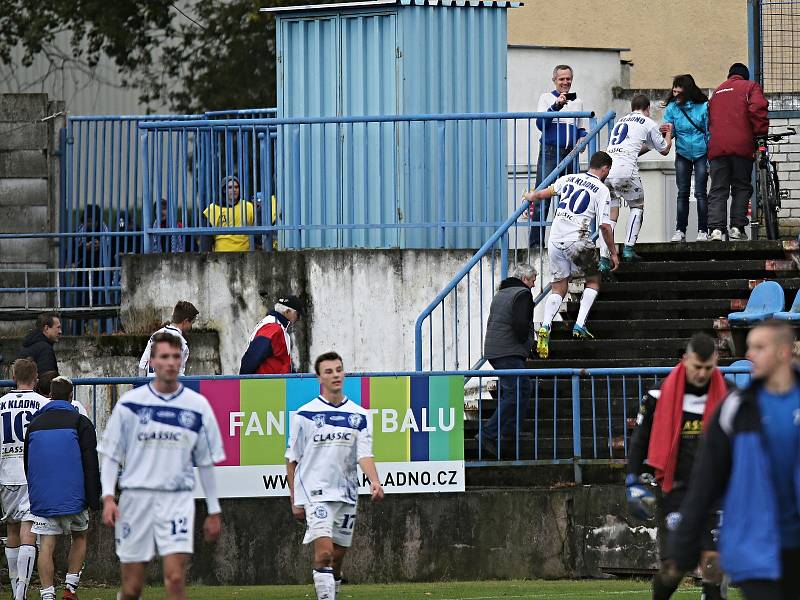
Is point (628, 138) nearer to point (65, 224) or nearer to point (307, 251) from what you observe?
point (307, 251)

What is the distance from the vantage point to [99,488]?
13523 mm

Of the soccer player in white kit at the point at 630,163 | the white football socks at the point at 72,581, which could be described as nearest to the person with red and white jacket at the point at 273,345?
the white football socks at the point at 72,581

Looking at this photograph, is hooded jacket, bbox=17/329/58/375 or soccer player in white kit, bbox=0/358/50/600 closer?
soccer player in white kit, bbox=0/358/50/600

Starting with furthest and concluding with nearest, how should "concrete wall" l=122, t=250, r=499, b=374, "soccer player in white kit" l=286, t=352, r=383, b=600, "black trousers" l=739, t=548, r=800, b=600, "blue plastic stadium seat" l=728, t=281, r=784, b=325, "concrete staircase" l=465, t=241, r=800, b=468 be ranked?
"concrete wall" l=122, t=250, r=499, b=374 < "blue plastic stadium seat" l=728, t=281, r=784, b=325 < "concrete staircase" l=465, t=241, r=800, b=468 < "soccer player in white kit" l=286, t=352, r=383, b=600 < "black trousers" l=739, t=548, r=800, b=600

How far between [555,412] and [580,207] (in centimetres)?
246

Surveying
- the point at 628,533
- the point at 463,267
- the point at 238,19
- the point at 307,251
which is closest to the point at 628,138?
the point at 463,267

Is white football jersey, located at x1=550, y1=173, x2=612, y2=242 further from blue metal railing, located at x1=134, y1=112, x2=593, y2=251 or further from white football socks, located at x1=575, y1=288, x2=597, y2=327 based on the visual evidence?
blue metal railing, located at x1=134, y1=112, x2=593, y2=251

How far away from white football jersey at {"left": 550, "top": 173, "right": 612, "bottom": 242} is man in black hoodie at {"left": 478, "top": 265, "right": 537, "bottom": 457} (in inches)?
38.0

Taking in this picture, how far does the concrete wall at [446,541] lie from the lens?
1462cm

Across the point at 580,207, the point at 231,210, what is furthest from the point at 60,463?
the point at 580,207

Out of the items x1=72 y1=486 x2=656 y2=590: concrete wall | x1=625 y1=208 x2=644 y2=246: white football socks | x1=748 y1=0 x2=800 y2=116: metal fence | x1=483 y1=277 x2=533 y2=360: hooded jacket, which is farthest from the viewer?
x1=748 y1=0 x2=800 y2=116: metal fence

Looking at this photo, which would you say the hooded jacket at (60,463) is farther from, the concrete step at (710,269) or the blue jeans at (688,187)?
the blue jeans at (688,187)

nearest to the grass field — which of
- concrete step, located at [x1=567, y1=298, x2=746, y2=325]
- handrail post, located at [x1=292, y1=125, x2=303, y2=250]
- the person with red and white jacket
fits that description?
the person with red and white jacket

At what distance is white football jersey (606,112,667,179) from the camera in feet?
58.0
